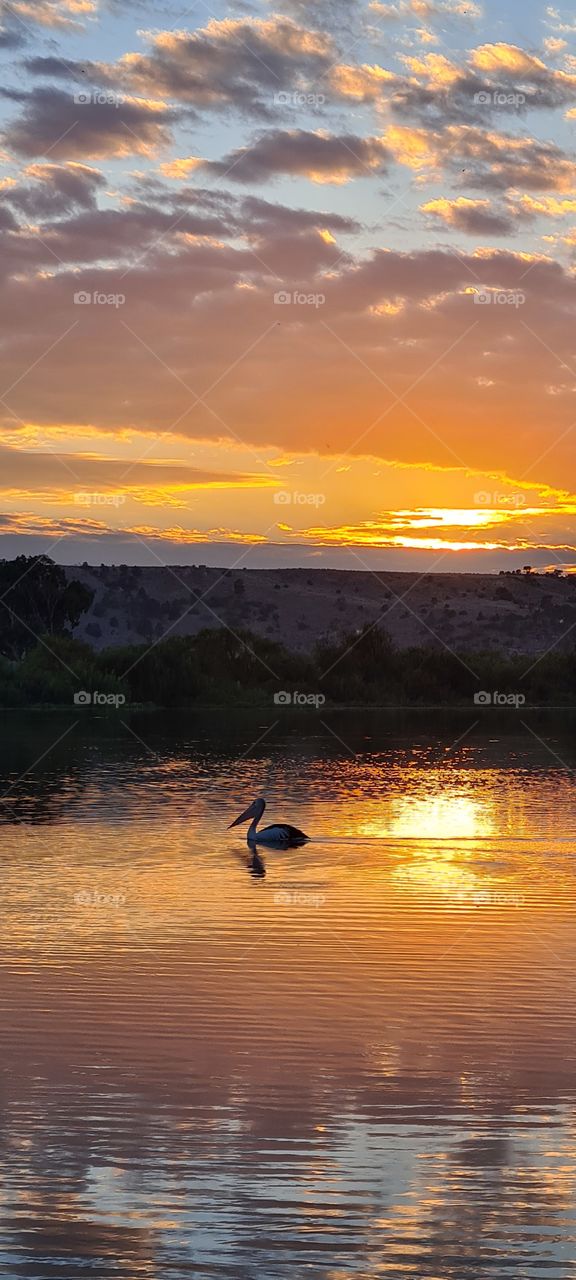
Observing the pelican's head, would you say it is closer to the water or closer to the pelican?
the water

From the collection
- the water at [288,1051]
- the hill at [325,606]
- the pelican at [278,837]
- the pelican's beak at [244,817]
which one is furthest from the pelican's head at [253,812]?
the hill at [325,606]

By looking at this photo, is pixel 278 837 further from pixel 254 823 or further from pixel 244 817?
pixel 244 817

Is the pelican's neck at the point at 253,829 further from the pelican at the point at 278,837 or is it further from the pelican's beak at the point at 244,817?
the pelican's beak at the point at 244,817

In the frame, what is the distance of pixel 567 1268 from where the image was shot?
7363 millimetres

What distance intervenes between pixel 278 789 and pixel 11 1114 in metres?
22.0

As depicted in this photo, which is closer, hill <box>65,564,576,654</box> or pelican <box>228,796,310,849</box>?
pelican <box>228,796,310,849</box>

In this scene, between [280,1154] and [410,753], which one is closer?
[280,1154]

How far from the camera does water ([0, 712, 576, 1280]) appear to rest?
7766 millimetres

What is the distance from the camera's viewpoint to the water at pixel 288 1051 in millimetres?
7766

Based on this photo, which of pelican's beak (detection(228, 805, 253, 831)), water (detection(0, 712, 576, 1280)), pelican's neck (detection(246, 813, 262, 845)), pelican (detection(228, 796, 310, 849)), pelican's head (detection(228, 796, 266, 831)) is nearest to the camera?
water (detection(0, 712, 576, 1280))

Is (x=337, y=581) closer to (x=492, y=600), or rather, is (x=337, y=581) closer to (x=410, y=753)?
(x=492, y=600)

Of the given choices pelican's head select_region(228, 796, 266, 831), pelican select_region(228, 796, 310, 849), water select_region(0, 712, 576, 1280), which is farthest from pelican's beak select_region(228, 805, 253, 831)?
pelican select_region(228, 796, 310, 849)

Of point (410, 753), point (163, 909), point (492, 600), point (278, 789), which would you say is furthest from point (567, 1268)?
point (492, 600)

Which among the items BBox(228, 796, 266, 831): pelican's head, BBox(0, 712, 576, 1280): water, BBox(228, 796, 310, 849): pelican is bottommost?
BBox(0, 712, 576, 1280): water
